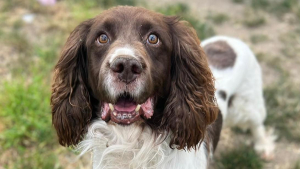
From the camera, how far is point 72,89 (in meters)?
2.91

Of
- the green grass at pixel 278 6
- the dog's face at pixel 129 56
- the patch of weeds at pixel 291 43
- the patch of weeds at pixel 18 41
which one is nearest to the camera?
the dog's face at pixel 129 56

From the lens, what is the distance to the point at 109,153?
2.93 meters

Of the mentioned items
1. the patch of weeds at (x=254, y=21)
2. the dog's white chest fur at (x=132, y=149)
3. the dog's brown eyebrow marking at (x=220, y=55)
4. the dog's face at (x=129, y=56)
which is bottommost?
the patch of weeds at (x=254, y=21)

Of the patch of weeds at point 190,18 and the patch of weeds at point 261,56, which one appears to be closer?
the patch of weeds at point 261,56

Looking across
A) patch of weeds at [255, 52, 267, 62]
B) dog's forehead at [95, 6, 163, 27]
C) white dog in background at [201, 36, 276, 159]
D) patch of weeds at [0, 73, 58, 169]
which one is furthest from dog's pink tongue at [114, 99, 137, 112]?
patch of weeds at [255, 52, 267, 62]

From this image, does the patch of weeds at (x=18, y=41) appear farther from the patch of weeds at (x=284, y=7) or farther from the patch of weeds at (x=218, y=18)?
the patch of weeds at (x=284, y=7)

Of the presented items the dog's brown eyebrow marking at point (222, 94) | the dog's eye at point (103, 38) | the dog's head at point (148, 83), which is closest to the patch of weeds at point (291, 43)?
the dog's brown eyebrow marking at point (222, 94)

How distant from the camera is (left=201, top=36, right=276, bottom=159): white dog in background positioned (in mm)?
3863

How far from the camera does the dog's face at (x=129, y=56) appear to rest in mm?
2375

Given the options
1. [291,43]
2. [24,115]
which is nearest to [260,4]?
[291,43]

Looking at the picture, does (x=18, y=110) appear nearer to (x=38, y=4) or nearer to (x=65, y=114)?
(x=65, y=114)

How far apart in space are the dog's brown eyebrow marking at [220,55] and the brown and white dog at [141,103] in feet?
3.39

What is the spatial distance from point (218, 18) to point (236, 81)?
3200 millimetres

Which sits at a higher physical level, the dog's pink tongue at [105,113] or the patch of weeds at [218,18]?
the dog's pink tongue at [105,113]
